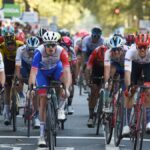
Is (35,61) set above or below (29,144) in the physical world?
above

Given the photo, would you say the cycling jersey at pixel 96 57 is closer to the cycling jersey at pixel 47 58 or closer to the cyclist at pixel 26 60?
the cyclist at pixel 26 60

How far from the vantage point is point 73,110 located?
1900 centimetres

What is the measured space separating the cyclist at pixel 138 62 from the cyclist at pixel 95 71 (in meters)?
2.41

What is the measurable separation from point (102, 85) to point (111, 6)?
215 feet

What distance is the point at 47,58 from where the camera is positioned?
12.4m

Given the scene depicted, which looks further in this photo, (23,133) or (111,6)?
(111,6)

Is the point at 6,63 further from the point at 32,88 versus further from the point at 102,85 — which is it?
the point at 32,88

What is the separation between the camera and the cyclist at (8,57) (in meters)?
14.8

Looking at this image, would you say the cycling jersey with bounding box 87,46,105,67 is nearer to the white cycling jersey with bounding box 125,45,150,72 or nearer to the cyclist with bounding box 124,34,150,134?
the cyclist with bounding box 124,34,150,134

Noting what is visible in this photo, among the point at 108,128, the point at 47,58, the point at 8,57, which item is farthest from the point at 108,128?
the point at 8,57

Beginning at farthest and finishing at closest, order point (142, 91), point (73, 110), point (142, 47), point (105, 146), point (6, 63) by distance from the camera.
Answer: point (73, 110) → point (6, 63) → point (105, 146) → point (142, 47) → point (142, 91)

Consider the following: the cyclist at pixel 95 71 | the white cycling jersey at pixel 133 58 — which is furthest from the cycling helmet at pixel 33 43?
the white cycling jersey at pixel 133 58

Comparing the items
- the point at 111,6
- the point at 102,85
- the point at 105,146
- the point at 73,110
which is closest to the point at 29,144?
the point at 105,146

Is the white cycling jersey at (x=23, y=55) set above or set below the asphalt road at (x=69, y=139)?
above
